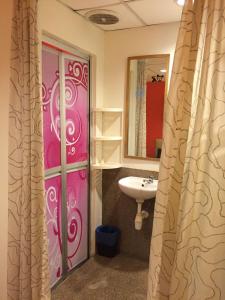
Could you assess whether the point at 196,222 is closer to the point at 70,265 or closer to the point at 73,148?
the point at 73,148

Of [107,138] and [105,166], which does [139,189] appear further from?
[107,138]

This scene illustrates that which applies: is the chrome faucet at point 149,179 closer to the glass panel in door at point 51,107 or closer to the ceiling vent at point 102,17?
the glass panel in door at point 51,107

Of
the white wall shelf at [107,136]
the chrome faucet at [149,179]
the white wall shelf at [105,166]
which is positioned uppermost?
the white wall shelf at [107,136]

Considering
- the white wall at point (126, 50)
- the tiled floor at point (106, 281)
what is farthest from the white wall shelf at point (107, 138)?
the tiled floor at point (106, 281)

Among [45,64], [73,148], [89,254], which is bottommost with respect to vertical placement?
[89,254]

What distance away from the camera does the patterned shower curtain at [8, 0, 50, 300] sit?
1620mm

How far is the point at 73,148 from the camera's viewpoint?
8.04 feet

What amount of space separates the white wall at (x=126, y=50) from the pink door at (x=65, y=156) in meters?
0.28

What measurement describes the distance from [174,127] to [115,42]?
174cm

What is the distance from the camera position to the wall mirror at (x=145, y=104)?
254 centimetres

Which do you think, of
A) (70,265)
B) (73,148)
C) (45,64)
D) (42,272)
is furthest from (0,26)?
(70,265)

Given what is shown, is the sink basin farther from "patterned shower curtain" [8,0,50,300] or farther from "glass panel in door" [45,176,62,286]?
"patterned shower curtain" [8,0,50,300]

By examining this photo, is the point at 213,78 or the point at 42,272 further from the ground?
the point at 213,78

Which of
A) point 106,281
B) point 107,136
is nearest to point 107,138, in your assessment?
point 107,136
